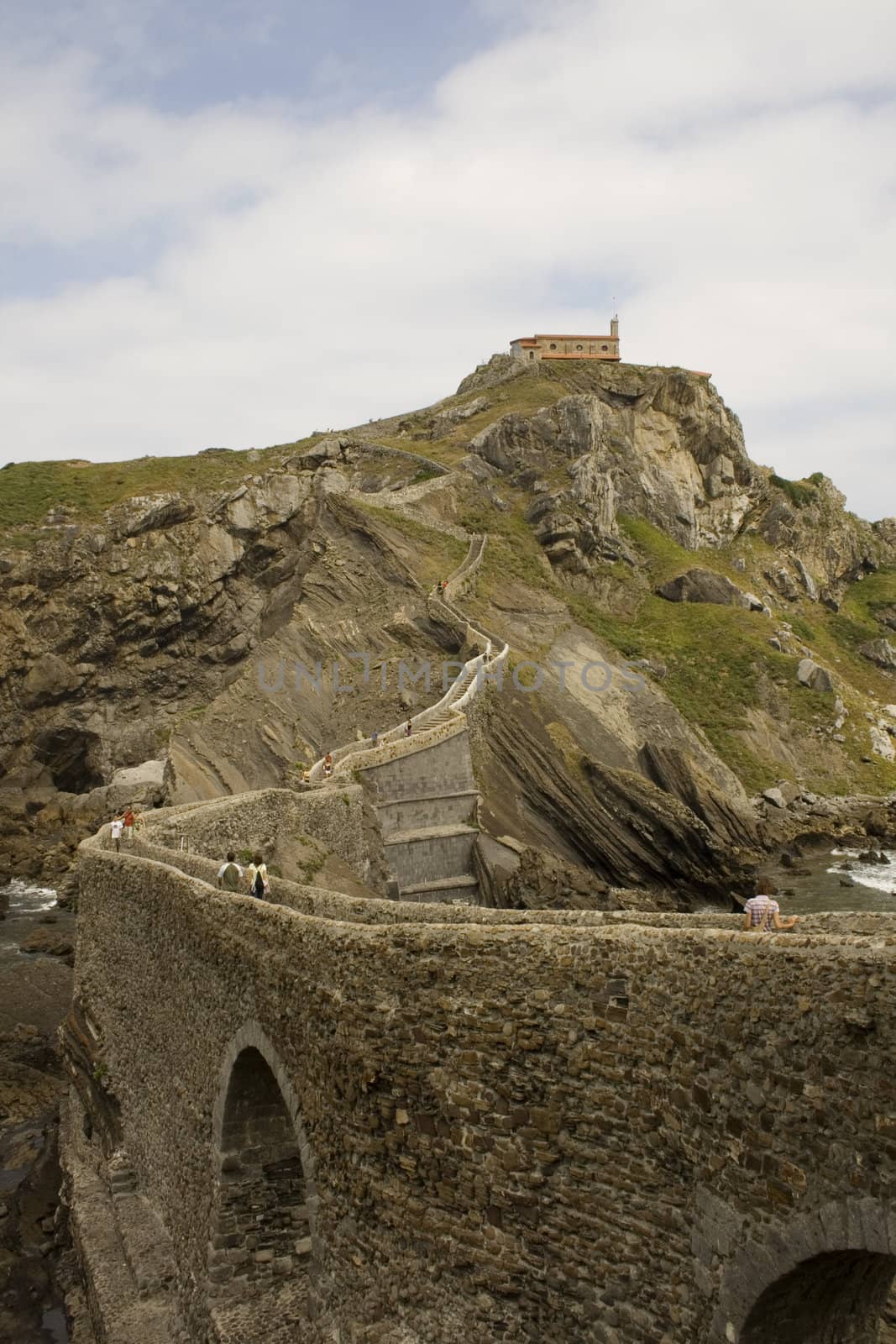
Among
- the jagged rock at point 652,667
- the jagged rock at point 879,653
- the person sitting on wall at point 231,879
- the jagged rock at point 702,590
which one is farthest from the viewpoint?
the jagged rock at point 879,653

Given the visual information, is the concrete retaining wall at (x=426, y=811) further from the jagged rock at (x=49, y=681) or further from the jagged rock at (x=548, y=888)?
the jagged rock at (x=49, y=681)

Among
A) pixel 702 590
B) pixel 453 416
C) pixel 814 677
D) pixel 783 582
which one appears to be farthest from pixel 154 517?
pixel 783 582

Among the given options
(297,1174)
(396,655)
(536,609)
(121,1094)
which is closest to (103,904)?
(121,1094)

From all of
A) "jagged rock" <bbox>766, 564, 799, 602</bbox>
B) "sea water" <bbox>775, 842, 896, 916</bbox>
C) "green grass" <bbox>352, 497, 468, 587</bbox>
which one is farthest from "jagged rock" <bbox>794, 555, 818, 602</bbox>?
"sea water" <bbox>775, 842, 896, 916</bbox>

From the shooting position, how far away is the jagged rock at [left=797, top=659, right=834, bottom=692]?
198 ft

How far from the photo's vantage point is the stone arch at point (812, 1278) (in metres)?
6.01

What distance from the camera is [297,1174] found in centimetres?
1241

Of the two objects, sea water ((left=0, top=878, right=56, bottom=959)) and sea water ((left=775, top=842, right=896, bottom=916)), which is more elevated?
sea water ((left=0, top=878, right=56, bottom=959))

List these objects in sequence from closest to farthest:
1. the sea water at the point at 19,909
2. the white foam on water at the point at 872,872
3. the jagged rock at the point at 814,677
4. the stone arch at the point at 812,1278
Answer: the stone arch at the point at 812,1278 → the sea water at the point at 19,909 → the white foam on water at the point at 872,872 → the jagged rock at the point at 814,677

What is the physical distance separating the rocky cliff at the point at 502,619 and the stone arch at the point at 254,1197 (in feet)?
71.9

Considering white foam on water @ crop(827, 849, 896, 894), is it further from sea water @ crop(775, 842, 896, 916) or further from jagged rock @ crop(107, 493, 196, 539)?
jagged rock @ crop(107, 493, 196, 539)

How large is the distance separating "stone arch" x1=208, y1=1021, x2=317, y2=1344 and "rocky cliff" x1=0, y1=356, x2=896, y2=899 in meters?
21.9

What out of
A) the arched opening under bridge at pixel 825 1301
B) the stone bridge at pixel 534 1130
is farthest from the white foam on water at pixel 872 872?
the arched opening under bridge at pixel 825 1301

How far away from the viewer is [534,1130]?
8117mm
